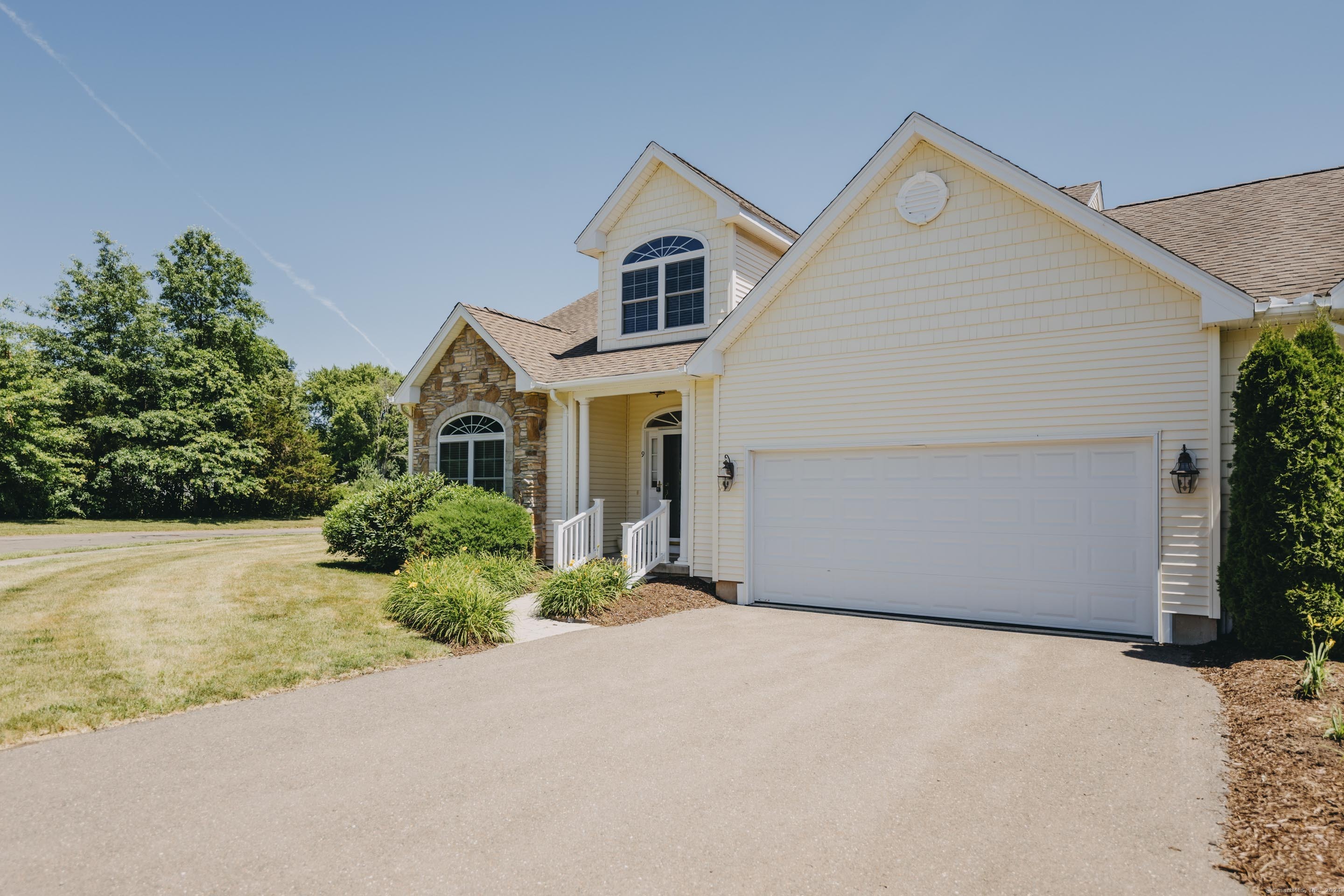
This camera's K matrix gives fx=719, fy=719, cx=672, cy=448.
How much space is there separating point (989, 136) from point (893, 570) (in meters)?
5.96

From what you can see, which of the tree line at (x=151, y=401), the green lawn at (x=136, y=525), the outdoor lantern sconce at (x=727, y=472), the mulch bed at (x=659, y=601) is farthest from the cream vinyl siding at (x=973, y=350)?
the tree line at (x=151, y=401)

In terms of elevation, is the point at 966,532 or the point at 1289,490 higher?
the point at 1289,490

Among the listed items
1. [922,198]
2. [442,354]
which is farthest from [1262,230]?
[442,354]

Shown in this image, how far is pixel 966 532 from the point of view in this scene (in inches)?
362

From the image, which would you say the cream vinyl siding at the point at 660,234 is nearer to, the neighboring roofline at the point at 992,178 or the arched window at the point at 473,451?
the neighboring roofline at the point at 992,178

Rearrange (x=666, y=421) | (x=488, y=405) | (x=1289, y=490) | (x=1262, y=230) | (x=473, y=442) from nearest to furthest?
(x=1289, y=490) → (x=1262, y=230) → (x=488, y=405) → (x=666, y=421) → (x=473, y=442)

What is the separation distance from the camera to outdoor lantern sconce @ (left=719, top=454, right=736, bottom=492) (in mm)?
11039

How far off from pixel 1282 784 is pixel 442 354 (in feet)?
46.7

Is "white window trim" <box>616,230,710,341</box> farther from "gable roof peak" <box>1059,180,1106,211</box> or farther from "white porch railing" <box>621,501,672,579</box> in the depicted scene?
"gable roof peak" <box>1059,180,1106,211</box>

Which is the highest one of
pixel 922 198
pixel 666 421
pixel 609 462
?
pixel 922 198

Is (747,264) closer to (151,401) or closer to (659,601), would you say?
(659,601)

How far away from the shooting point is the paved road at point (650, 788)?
3.29 metres

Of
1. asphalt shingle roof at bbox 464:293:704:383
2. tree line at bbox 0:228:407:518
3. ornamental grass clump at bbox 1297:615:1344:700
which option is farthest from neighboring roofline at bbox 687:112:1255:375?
tree line at bbox 0:228:407:518

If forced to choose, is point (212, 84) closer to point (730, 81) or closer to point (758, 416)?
point (730, 81)
